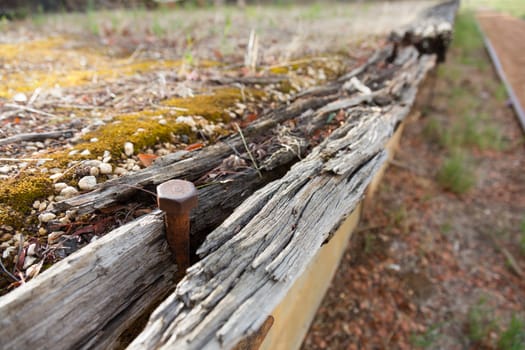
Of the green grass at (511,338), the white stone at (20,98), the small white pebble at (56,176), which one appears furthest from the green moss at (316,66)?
the green grass at (511,338)

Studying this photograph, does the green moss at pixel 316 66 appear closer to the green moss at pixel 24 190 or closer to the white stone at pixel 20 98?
the white stone at pixel 20 98

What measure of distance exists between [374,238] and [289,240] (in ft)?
8.54

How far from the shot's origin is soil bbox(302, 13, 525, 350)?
2.68m

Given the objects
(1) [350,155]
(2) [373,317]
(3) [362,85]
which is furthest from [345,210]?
(2) [373,317]

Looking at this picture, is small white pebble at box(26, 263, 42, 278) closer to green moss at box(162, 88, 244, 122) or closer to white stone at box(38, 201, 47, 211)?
white stone at box(38, 201, 47, 211)

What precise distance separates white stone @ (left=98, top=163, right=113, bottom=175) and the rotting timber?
0.25 m

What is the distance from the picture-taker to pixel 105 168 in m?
1.52

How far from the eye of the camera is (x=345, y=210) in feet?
4.91

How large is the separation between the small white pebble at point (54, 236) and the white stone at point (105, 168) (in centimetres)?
37

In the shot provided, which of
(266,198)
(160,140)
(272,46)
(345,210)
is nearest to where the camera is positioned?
(266,198)

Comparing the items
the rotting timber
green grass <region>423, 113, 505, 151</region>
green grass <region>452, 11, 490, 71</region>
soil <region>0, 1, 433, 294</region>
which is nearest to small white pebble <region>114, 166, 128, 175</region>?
soil <region>0, 1, 433, 294</region>

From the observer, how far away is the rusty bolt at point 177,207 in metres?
1.00

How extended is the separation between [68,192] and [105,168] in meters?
0.20

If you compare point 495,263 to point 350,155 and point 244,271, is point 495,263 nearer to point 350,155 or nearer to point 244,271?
point 350,155
